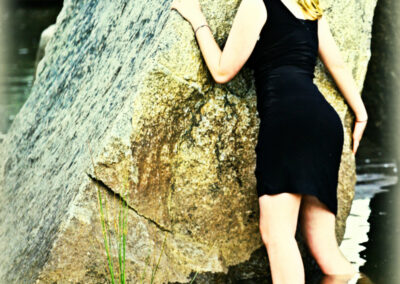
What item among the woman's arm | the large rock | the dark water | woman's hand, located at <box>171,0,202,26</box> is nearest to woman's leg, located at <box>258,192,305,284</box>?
the large rock

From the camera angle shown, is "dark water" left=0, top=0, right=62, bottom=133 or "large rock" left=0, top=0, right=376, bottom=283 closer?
"large rock" left=0, top=0, right=376, bottom=283

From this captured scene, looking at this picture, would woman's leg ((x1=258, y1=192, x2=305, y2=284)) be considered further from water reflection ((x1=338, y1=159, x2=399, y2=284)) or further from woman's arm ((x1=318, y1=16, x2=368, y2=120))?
woman's arm ((x1=318, y1=16, x2=368, y2=120))

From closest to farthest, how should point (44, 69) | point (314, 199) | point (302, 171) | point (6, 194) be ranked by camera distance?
point (302, 171) < point (314, 199) < point (6, 194) < point (44, 69)

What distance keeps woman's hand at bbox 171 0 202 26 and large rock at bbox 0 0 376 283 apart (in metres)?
0.04

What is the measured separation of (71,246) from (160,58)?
39.5 inches

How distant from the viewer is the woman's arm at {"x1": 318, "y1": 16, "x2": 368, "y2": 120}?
12.4ft

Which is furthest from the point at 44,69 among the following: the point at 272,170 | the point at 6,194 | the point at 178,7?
the point at 272,170

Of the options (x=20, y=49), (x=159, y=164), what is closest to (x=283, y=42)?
(x=159, y=164)

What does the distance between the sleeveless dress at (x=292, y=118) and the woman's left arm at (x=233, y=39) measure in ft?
0.22

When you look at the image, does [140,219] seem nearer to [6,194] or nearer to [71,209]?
[71,209]

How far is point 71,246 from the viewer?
344 cm

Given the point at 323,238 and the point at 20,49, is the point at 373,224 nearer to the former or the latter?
the point at 323,238

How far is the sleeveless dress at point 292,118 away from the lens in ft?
10.9

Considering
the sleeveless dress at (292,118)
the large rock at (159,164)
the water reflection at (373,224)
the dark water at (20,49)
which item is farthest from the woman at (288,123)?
the dark water at (20,49)
